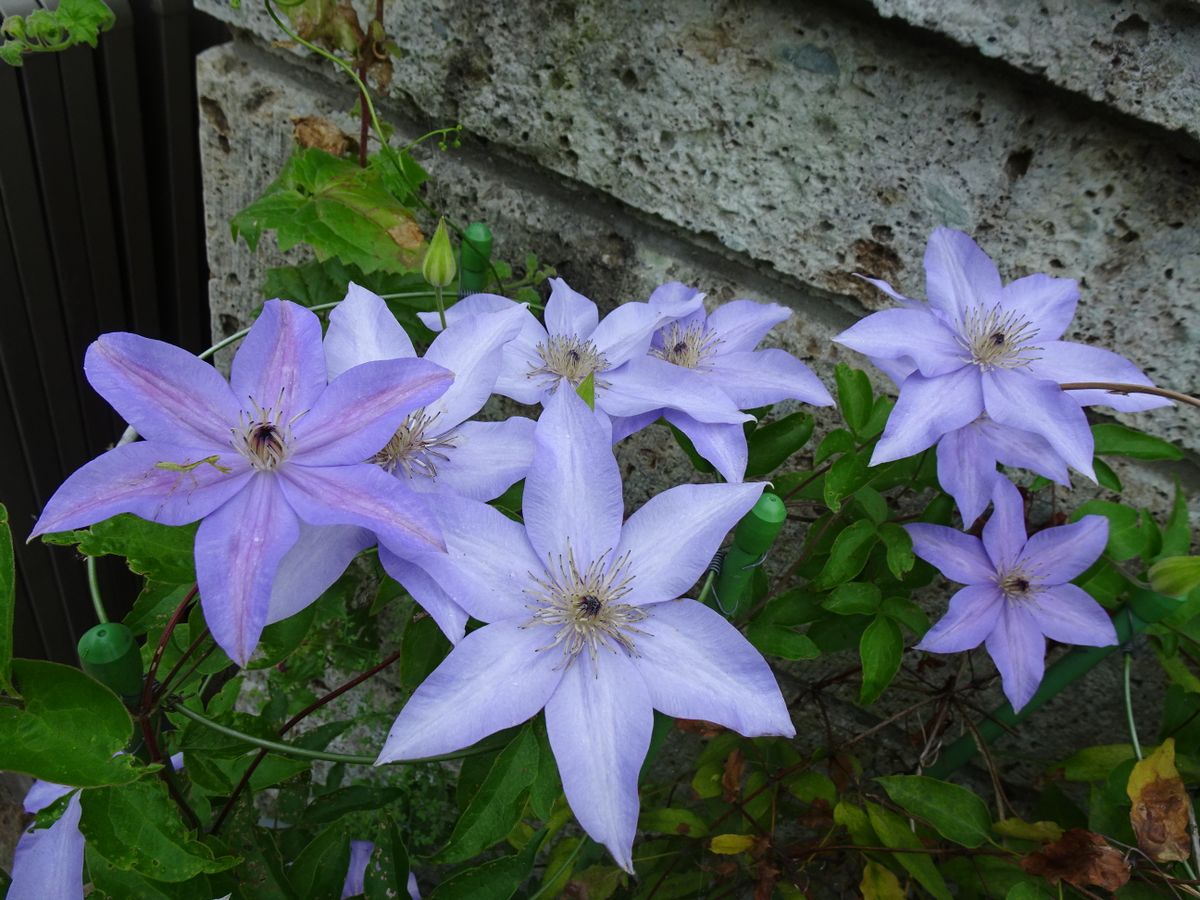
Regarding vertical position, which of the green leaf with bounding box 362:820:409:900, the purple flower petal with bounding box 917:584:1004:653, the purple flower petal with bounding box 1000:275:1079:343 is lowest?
the green leaf with bounding box 362:820:409:900

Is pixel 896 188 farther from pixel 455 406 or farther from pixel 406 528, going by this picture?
pixel 406 528

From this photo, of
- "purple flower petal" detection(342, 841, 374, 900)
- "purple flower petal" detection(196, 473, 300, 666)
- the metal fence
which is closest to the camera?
"purple flower petal" detection(196, 473, 300, 666)

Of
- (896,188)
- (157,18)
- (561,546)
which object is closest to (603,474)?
(561,546)

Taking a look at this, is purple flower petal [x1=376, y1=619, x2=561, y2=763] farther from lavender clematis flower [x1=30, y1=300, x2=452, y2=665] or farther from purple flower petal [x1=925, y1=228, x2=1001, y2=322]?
purple flower petal [x1=925, y1=228, x2=1001, y2=322]

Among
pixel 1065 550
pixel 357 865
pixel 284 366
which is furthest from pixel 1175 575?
pixel 357 865

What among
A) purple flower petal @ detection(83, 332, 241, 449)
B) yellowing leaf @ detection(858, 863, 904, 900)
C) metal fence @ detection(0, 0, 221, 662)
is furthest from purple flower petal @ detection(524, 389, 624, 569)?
metal fence @ detection(0, 0, 221, 662)

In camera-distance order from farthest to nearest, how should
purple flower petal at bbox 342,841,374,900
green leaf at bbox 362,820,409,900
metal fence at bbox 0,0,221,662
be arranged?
1. metal fence at bbox 0,0,221,662
2. purple flower petal at bbox 342,841,374,900
3. green leaf at bbox 362,820,409,900
